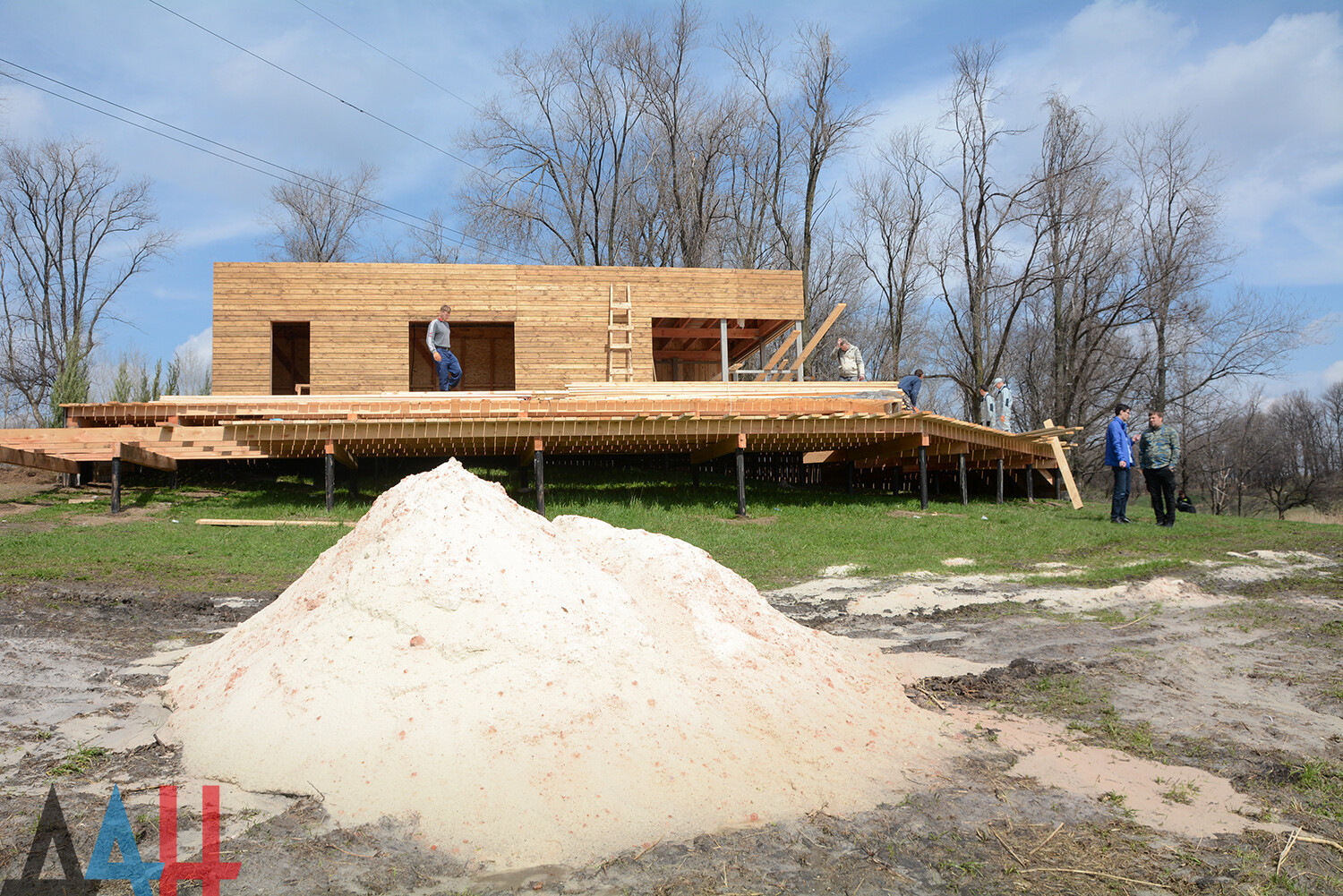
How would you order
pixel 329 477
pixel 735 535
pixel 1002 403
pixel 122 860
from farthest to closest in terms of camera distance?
pixel 1002 403
pixel 329 477
pixel 735 535
pixel 122 860

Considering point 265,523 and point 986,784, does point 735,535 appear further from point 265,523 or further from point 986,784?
point 986,784

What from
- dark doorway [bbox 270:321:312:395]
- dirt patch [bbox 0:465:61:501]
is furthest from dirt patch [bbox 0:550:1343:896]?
dark doorway [bbox 270:321:312:395]

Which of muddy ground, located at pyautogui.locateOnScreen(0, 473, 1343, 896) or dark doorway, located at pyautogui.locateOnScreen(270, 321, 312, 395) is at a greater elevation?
dark doorway, located at pyautogui.locateOnScreen(270, 321, 312, 395)

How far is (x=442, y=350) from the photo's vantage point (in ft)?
51.9

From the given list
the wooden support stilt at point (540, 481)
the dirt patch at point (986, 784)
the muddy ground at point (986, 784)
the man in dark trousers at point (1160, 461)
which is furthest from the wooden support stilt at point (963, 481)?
the dirt patch at point (986, 784)

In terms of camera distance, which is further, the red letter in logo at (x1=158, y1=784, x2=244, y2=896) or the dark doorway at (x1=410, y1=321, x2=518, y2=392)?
the dark doorway at (x1=410, y1=321, x2=518, y2=392)

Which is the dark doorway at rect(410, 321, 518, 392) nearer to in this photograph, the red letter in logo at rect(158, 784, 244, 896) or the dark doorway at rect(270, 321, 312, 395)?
the dark doorway at rect(270, 321, 312, 395)

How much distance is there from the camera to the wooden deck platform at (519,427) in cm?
1343

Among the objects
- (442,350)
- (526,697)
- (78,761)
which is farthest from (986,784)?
(442,350)

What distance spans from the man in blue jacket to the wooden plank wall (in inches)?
354

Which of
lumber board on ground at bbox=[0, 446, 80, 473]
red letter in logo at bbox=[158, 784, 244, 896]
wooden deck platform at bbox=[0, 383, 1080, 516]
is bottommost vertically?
red letter in logo at bbox=[158, 784, 244, 896]

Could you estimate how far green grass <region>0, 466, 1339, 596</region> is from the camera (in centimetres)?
998

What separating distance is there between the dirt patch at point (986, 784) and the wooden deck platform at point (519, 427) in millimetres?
6796

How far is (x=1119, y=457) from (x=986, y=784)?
11809mm
